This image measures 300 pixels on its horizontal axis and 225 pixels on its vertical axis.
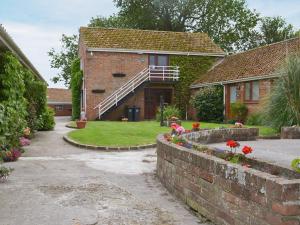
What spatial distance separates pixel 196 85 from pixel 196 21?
59.3 feet

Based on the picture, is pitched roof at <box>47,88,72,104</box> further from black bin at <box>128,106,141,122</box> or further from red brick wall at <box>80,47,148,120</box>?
black bin at <box>128,106,141,122</box>

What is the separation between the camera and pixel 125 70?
3003cm

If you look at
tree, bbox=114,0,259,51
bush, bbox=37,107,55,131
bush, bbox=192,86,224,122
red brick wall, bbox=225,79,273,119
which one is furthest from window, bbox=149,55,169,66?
tree, bbox=114,0,259,51

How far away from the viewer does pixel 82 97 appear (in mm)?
32094

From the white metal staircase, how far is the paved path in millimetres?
18172

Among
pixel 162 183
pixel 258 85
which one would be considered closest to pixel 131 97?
pixel 258 85

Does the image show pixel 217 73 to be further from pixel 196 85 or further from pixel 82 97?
pixel 82 97

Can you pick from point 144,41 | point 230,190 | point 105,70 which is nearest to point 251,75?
point 144,41

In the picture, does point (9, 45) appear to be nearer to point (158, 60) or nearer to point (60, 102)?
point (158, 60)

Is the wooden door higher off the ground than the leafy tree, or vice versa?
the leafy tree

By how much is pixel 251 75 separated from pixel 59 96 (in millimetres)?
42096

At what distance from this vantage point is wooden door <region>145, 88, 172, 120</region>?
31.0 m

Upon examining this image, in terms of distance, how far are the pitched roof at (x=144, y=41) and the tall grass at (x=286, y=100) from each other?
16.3 m

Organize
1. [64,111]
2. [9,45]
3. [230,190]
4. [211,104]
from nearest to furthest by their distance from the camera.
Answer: [230,190] < [9,45] < [211,104] < [64,111]
